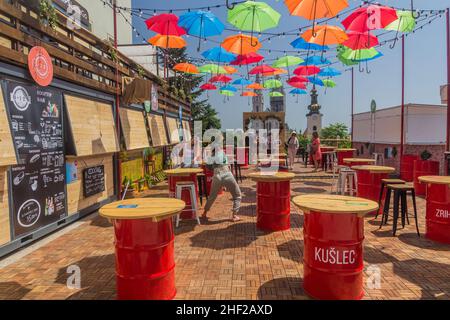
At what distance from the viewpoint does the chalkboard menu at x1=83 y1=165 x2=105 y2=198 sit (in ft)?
24.2

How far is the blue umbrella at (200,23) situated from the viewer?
31.0 ft

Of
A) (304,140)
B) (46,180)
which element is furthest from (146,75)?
(304,140)

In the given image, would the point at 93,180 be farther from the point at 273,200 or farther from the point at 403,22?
the point at 403,22

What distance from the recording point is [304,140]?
80.1 ft

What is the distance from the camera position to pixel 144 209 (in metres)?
3.59

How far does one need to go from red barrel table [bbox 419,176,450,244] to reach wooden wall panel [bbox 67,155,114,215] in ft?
22.2

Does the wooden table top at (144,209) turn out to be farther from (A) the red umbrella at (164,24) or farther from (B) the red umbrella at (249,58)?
(B) the red umbrella at (249,58)

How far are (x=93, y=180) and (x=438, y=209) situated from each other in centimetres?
711

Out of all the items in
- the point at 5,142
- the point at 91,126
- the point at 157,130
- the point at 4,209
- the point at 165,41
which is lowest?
the point at 4,209

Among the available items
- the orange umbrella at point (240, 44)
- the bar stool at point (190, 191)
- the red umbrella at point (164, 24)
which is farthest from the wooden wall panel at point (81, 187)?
the orange umbrella at point (240, 44)

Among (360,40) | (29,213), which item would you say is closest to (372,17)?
(360,40)

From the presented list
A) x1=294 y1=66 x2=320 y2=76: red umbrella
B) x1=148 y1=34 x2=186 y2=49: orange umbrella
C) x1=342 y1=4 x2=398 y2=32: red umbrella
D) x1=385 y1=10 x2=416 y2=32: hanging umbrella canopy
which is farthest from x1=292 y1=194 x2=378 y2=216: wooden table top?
x1=294 y1=66 x2=320 y2=76: red umbrella

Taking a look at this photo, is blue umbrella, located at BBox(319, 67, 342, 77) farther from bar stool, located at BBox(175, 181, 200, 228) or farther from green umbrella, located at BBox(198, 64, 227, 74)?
bar stool, located at BBox(175, 181, 200, 228)

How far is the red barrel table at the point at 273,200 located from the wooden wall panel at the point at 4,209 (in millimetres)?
3947
